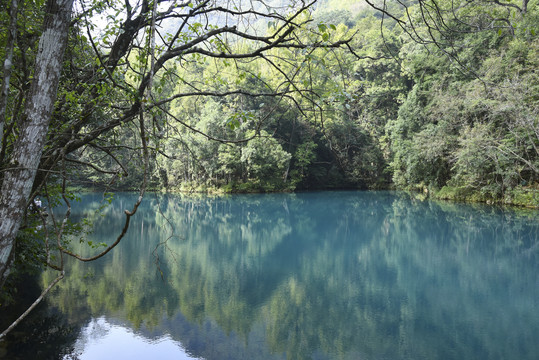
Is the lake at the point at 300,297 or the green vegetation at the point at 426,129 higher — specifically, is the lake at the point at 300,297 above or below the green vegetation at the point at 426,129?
below

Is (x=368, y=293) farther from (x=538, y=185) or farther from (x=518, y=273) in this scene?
(x=538, y=185)

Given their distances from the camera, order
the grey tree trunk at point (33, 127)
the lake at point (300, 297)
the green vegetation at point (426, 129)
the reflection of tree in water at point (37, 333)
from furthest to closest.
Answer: the green vegetation at point (426, 129)
the lake at point (300, 297)
the reflection of tree in water at point (37, 333)
the grey tree trunk at point (33, 127)

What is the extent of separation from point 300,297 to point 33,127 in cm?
695

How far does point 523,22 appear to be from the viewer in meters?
16.4

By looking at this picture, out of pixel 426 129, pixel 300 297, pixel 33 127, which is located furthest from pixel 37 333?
pixel 426 129

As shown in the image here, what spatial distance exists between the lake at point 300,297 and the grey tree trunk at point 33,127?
70 centimetres

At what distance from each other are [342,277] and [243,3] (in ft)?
25.2

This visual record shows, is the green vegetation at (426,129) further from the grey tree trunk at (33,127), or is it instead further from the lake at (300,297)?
the grey tree trunk at (33,127)

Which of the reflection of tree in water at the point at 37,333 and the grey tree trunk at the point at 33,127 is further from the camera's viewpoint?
the reflection of tree in water at the point at 37,333

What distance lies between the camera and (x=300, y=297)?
7816 millimetres

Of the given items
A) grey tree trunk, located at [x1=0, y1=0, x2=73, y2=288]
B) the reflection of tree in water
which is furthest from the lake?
grey tree trunk, located at [x1=0, y1=0, x2=73, y2=288]

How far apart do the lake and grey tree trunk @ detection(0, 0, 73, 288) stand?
2.29ft

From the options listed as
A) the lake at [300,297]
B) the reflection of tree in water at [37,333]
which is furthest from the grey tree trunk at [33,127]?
the reflection of tree in water at [37,333]

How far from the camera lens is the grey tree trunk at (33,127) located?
154cm
